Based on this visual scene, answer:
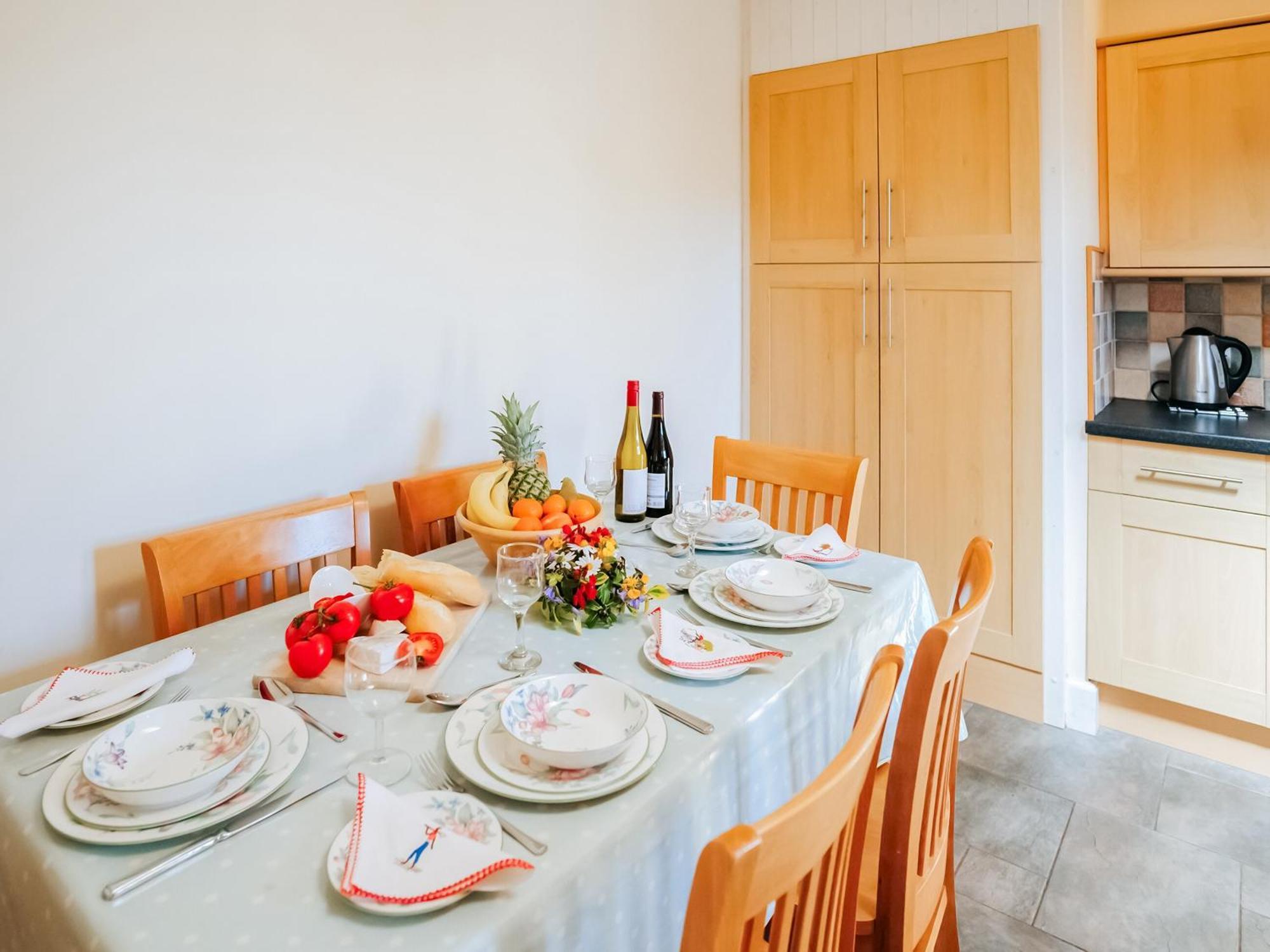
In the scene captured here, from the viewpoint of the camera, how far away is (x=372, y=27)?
73.4 inches

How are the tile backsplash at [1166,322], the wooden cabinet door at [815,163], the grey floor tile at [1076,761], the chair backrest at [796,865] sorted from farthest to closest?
the wooden cabinet door at [815,163], the tile backsplash at [1166,322], the grey floor tile at [1076,761], the chair backrest at [796,865]

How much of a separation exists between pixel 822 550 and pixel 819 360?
143 cm

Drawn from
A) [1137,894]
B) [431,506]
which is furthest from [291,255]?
[1137,894]

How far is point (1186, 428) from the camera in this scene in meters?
2.37

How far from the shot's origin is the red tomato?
113 cm

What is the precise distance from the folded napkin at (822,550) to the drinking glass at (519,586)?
24.4 inches

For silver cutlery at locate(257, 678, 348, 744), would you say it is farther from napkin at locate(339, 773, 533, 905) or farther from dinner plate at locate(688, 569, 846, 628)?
dinner plate at locate(688, 569, 846, 628)

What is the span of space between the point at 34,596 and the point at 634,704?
1137 millimetres

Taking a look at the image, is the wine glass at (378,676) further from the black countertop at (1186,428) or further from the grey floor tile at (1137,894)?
the black countertop at (1186,428)

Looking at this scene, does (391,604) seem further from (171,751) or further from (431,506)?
(431,506)

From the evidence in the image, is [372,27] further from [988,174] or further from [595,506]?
[988,174]

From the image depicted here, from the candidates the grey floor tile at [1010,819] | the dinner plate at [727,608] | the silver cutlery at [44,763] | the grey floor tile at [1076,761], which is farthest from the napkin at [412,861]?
the grey floor tile at [1076,761]

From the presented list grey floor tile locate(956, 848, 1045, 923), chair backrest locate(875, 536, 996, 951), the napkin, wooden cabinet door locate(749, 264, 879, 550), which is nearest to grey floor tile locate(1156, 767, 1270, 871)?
grey floor tile locate(956, 848, 1045, 923)

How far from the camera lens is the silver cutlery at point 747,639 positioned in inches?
49.0
